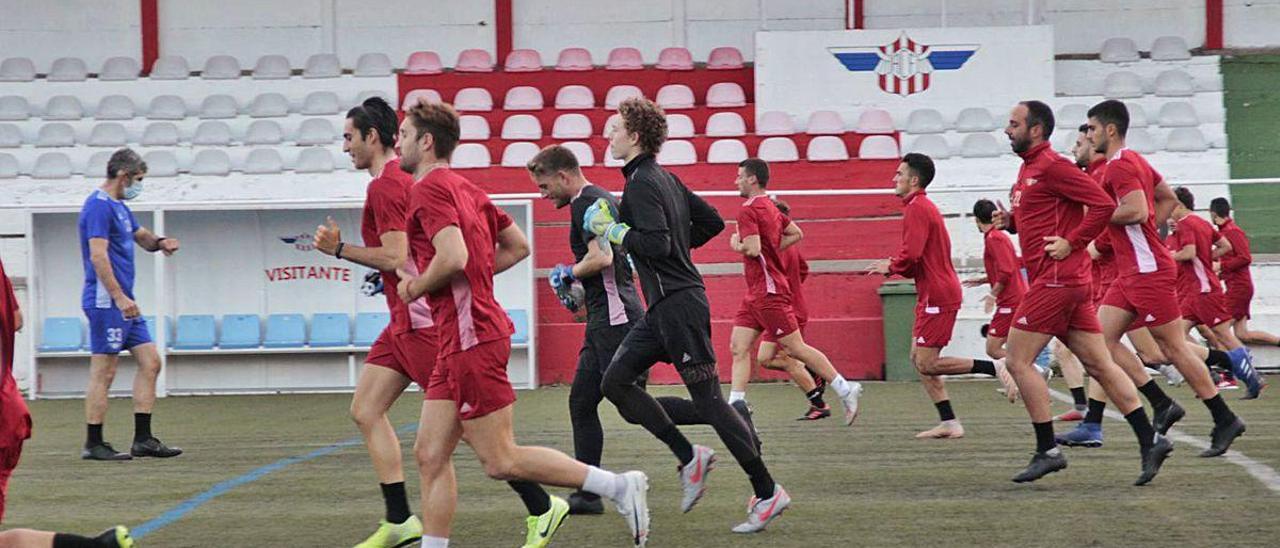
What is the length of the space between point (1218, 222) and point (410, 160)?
1231cm

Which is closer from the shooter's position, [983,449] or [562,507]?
[562,507]

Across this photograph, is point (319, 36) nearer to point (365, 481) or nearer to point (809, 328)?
point (809, 328)

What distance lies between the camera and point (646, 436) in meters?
11.2

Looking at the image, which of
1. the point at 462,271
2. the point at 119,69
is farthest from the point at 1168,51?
the point at 462,271

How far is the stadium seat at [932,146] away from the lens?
20969 millimetres

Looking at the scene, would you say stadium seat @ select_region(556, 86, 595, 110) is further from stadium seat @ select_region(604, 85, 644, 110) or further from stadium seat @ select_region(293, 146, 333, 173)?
stadium seat @ select_region(293, 146, 333, 173)

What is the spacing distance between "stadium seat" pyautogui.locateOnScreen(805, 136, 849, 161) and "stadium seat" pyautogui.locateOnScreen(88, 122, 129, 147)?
32.4ft

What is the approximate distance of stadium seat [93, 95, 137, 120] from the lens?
2261 centimetres

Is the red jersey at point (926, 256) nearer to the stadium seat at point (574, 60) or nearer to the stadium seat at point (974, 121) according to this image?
the stadium seat at point (974, 121)

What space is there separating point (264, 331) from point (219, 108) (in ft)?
19.3

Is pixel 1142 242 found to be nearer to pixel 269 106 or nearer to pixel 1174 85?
pixel 1174 85

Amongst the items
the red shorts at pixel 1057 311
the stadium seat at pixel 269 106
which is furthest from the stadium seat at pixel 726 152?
the red shorts at pixel 1057 311

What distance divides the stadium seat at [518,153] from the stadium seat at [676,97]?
2.50 metres

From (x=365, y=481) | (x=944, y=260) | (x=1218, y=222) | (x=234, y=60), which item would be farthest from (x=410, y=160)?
(x=234, y=60)
